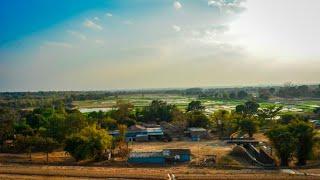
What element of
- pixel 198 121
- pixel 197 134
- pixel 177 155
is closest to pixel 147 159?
pixel 177 155

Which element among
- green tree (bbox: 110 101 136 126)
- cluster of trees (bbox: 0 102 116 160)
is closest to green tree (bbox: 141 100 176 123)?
green tree (bbox: 110 101 136 126)

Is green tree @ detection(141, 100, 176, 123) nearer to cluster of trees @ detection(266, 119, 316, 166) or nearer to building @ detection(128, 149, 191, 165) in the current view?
building @ detection(128, 149, 191, 165)

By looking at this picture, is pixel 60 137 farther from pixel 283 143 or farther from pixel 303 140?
pixel 303 140

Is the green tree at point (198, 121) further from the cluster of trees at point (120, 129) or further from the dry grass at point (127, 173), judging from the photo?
the dry grass at point (127, 173)

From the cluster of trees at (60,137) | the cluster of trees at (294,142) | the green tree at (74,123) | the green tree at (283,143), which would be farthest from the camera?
the green tree at (74,123)

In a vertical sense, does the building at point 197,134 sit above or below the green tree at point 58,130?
below

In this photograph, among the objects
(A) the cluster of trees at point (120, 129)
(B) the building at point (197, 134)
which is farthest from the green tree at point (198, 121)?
(B) the building at point (197, 134)

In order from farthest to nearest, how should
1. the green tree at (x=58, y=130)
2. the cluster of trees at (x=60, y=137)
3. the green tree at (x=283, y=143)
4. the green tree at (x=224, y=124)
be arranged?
the green tree at (x=224, y=124)
the green tree at (x=58, y=130)
the cluster of trees at (x=60, y=137)
the green tree at (x=283, y=143)

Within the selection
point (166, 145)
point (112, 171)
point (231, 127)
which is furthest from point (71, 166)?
A: point (231, 127)
